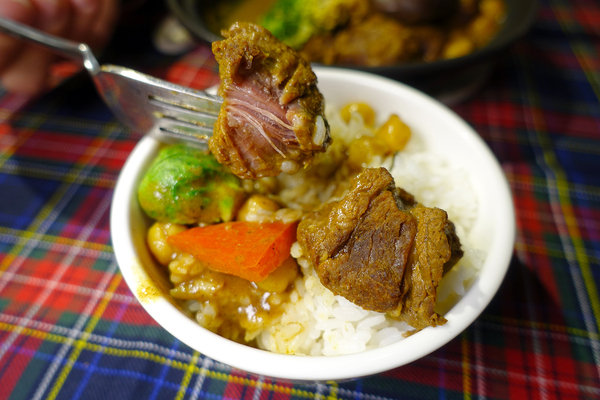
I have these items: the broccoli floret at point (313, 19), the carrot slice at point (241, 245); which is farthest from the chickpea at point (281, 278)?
the broccoli floret at point (313, 19)

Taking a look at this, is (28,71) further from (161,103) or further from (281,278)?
(281,278)

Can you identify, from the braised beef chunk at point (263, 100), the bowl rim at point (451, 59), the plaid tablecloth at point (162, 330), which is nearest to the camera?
the braised beef chunk at point (263, 100)

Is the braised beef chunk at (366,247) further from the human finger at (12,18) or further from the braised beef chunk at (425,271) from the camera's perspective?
the human finger at (12,18)

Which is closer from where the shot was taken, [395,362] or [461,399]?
[395,362]

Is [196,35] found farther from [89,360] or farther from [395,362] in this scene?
[395,362]

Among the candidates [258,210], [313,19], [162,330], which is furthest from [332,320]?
[313,19]

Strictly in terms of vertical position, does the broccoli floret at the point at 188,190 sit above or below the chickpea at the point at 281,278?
above

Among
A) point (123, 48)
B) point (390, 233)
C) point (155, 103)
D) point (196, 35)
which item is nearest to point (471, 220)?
point (390, 233)

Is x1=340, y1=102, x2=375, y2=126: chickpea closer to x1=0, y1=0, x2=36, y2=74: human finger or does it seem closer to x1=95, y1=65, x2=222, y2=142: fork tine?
x1=95, y1=65, x2=222, y2=142: fork tine
